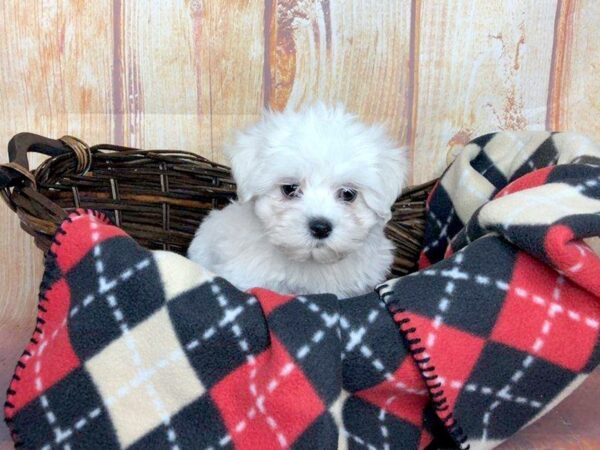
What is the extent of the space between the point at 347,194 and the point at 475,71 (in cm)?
112

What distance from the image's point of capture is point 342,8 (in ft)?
8.52

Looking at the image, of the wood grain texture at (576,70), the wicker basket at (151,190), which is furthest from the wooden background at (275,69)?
the wicker basket at (151,190)

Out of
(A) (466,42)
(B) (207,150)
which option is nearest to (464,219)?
(A) (466,42)

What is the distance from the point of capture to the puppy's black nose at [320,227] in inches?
67.4

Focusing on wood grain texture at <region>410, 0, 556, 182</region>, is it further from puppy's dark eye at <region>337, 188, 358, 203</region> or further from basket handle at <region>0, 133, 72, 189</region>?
basket handle at <region>0, 133, 72, 189</region>

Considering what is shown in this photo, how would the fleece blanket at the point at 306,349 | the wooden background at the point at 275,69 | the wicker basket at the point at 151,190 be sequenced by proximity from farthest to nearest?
1. the wooden background at the point at 275,69
2. the wicker basket at the point at 151,190
3. the fleece blanket at the point at 306,349

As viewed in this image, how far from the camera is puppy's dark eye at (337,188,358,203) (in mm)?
1866

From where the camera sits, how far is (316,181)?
71.4 inches

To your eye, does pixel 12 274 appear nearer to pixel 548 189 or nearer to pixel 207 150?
pixel 207 150

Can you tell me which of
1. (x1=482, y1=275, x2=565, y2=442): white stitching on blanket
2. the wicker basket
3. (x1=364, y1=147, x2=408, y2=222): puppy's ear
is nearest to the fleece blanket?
(x1=482, y1=275, x2=565, y2=442): white stitching on blanket

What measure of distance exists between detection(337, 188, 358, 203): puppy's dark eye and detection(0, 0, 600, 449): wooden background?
897mm

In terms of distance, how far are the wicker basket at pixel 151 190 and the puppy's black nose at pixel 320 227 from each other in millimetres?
654

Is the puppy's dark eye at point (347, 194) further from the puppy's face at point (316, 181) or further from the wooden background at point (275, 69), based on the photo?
the wooden background at point (275, 69)

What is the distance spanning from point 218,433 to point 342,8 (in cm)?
183
